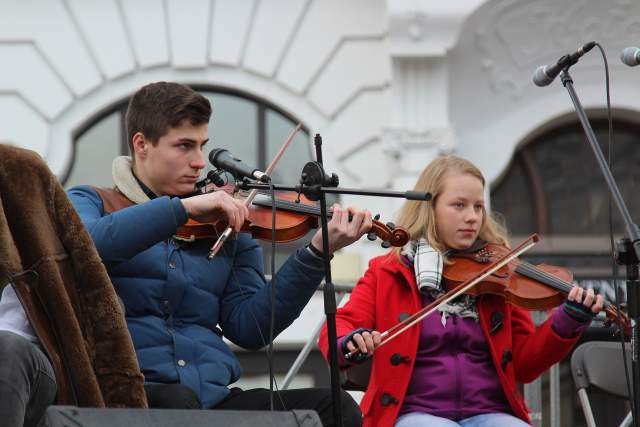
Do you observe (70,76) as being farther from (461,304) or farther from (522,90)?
(461,304)

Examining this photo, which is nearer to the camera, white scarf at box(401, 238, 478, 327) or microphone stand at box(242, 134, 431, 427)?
microphone stand at box(242, 134, 431, 427)

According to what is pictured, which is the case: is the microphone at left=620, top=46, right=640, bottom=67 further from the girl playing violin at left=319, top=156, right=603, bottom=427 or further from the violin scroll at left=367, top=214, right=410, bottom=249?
the violin scroll at left=367, top=214, right=410, bottom=249

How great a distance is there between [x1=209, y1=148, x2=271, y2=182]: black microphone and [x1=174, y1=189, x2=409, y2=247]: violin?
0.26 metres

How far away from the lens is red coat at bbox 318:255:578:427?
14.5 feet

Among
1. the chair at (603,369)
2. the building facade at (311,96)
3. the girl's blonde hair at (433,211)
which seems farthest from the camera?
the building facade at (311,96)

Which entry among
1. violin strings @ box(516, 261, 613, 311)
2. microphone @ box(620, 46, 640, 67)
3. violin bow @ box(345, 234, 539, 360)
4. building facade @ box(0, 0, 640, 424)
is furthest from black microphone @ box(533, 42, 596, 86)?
building facade @ box(0, 0, 640, 424)

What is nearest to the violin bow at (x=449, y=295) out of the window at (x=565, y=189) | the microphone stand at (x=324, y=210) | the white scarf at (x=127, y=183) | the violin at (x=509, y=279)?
the violin at (x=509, y=279)

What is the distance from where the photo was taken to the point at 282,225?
4.32m

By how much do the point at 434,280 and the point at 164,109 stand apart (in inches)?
41.1

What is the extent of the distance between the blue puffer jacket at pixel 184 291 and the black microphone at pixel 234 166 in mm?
168

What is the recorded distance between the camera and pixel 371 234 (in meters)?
4.24

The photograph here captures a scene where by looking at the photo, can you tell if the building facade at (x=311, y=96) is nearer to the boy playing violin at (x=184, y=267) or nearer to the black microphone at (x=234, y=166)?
the boy playing violin at (x=184, y=267)

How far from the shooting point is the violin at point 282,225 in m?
4.20

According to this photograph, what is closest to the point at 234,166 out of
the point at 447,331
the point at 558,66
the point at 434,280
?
the point at 434,280
